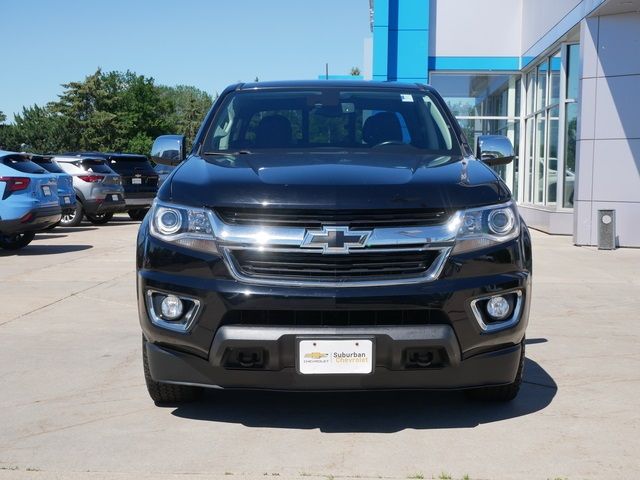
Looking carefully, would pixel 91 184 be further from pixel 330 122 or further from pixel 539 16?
pixel 330 122

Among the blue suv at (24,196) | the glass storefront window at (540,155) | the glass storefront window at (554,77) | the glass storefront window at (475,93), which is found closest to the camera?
the blue suv at (24,196)

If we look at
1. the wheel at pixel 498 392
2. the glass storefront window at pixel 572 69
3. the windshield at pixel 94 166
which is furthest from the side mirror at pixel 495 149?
the windshield at pixel 94 166

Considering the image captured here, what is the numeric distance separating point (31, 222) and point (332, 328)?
9884 mm

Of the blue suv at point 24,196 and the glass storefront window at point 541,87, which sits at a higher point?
the glass storefront window at point 541,87

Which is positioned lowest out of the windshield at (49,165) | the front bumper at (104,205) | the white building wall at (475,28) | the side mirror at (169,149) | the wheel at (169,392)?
the wheel at (169,392)

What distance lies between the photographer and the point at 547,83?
2088 cm

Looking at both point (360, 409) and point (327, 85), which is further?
point (327, 85)

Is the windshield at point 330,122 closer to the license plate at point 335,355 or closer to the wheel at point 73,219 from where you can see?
the license plate at point 335,355

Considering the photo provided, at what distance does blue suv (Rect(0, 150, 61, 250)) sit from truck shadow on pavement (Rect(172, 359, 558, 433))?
8.59 m

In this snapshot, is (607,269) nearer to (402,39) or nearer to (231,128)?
(231,128)

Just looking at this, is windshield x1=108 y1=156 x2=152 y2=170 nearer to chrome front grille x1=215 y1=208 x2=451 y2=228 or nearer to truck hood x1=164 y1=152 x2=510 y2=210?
truck hood x1=164 y1=152 x2=510 y2=210

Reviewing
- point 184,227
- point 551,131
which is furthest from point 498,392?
point 551,131

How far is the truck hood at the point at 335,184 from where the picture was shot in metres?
3.95

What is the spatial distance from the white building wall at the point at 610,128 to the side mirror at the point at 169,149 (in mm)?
11239
